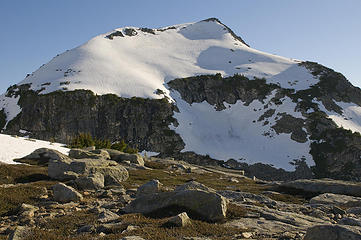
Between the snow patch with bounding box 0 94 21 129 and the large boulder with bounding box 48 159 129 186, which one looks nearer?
the large boulder with bounding box 48 159 129 186

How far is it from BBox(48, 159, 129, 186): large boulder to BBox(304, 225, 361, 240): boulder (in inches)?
785

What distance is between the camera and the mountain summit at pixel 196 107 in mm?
107938

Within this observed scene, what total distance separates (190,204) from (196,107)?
12679 centimetres

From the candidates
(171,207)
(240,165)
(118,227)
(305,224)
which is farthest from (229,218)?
(240,165)

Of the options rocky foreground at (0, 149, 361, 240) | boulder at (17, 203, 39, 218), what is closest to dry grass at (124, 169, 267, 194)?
rocky foreground at (0, 149, 361, 240)

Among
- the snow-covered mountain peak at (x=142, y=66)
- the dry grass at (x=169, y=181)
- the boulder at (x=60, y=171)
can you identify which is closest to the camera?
the boulder at (x=60, y=171)

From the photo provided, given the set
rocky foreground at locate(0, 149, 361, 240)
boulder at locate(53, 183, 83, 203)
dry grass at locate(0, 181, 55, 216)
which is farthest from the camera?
boulder at locate(53, 183, 83, 203)

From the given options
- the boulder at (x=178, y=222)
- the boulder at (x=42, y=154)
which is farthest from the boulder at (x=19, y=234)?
the boulder at (x=42, y=154)

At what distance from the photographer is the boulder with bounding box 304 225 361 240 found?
8.14m

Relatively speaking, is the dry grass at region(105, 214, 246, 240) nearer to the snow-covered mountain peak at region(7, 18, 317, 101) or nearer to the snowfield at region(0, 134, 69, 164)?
the snowfield at region(0, 134, 69, 164)

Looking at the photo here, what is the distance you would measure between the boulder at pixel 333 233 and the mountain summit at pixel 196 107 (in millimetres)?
97011

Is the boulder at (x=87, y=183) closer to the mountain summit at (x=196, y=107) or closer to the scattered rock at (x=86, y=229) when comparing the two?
the scattered rock at (x=86, y=229)

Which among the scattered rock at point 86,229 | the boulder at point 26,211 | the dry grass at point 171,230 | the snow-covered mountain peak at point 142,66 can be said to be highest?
the snow-covered mountain peak at point 142,66

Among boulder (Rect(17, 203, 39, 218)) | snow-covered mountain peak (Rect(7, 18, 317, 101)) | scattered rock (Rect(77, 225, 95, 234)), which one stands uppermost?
snow-covered mountain peak (Rect(7, 18, 317, 101))
